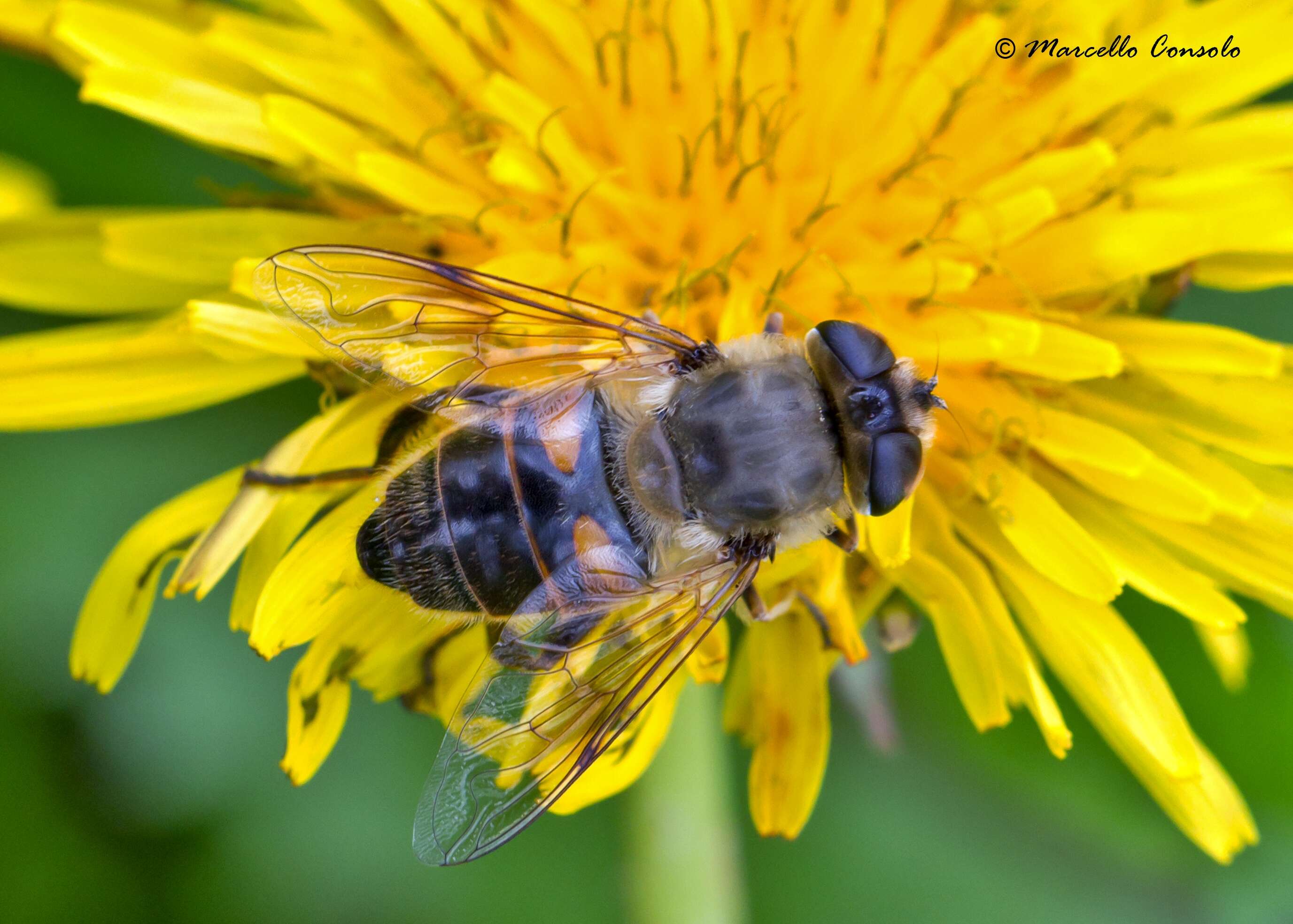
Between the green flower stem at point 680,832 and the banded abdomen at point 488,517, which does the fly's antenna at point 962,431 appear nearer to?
the banded abdomen at point 488,517

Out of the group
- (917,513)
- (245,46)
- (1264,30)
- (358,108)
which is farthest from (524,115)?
(1264,30)

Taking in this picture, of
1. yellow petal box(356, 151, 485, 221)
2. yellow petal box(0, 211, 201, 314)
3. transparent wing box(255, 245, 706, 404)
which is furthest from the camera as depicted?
yellow petal box(0, 211, 201, 314)

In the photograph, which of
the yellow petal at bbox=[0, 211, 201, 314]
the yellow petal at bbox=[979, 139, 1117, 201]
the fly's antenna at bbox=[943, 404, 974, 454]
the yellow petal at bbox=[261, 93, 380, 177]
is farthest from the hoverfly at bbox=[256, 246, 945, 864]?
the yellow petal at bbox=[0, 211, 201, 314]

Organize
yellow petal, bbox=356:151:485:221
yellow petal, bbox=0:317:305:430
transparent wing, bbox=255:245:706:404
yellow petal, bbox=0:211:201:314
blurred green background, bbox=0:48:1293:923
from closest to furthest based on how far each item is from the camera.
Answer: transparent wing, bbox=255:245:706:404 < yellow petal, bbox=356:151:485:221 < yellow petal, bbox=0:317:305:430 < yellow petal, bbox=0:211:201:314 < blurred green background, bbox=0:48:1293:923

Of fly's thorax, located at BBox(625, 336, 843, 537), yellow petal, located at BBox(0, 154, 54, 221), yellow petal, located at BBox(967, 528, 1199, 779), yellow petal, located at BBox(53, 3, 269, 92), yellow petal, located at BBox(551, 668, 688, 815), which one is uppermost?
yellow petal, located at BBox(53, 3, 269, 92)

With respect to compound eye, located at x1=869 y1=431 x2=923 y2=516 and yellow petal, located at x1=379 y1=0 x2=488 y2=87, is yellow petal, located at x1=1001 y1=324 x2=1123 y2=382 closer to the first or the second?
compound eye, located at x1=869 y1=431 x2=923 y2=516

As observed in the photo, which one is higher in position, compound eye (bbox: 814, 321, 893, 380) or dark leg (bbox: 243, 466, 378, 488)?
dark leg (bbox: 243, 466, 378, 488)

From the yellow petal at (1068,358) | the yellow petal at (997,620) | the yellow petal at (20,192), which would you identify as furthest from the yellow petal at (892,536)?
the yellow petal at (20,192)
